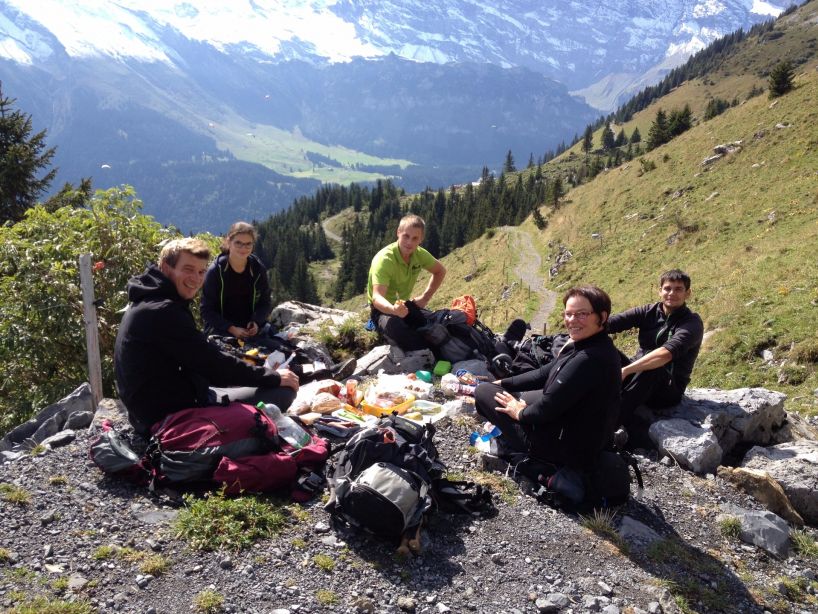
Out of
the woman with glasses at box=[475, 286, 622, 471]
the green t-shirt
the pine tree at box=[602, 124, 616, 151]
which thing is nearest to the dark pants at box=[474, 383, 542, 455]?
the woman with glasses at box=[475, 286, 622, 471]

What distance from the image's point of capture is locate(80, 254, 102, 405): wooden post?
882cm

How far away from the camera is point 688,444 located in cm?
759

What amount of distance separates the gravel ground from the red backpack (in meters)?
0.26

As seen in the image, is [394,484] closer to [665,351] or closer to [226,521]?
[226,521]

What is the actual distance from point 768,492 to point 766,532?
85 centimetres

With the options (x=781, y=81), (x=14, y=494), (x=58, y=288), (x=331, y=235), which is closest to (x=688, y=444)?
(x=14, y=494)

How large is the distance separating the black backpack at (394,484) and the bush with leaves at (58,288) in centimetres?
778

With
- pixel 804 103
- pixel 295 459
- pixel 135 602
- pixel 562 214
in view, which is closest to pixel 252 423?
pixel 295 459

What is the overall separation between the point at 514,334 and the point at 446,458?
12.1ft

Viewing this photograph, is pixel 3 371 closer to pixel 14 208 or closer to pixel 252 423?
pixel 252 423

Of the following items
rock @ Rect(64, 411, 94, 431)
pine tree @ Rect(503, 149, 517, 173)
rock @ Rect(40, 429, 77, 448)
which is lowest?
rock @ Rect(64, 411, 94, 431)

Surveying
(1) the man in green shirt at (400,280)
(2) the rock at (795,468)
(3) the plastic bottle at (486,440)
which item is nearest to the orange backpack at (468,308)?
(1) the man in green shirt at (400,280)

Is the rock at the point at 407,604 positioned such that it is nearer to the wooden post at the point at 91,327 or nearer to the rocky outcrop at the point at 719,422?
the rocky outcrop at the point at 719,422

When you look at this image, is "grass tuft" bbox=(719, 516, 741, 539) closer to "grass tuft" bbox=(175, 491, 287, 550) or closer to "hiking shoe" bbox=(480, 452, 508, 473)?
"hiking shoe" bbox=(480, 452, 508, 473)
